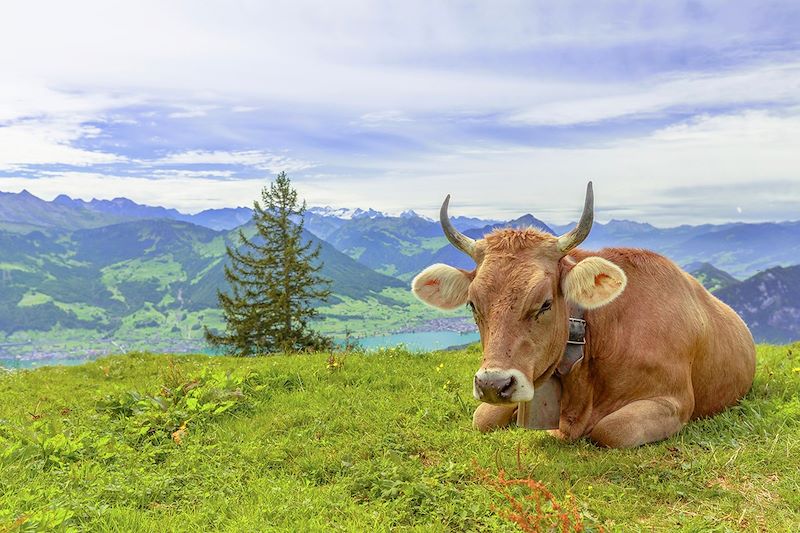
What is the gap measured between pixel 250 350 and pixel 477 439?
25.9 meters

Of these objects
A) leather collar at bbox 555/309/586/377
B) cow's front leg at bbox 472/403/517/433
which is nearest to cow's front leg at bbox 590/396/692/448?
leather collar at bbox 555/309/586/377

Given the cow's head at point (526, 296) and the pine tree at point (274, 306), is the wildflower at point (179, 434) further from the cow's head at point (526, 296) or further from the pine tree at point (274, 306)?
the pine tree at point (274, 306)

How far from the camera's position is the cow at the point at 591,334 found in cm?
558

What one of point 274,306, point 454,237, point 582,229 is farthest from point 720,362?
point 274,306

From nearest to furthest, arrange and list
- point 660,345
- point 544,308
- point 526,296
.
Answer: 1. point 526,296
2. point 544,308
3. point 660,345

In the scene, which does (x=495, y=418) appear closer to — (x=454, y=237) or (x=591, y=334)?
(x=591, y=334)

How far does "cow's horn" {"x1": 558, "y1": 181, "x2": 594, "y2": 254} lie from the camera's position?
5.75m

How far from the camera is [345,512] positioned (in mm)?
4938

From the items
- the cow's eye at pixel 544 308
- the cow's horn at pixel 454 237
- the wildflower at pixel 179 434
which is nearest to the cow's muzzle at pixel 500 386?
the cow's eye at pixel 544 308

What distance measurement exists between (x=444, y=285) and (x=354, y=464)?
7.22 feet

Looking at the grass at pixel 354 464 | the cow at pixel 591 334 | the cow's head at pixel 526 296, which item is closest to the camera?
the grass at pixel 354 464

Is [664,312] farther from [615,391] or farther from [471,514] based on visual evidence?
[471,514]

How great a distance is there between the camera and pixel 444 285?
6520 mm

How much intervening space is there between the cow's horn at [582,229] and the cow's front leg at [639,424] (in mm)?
1853
